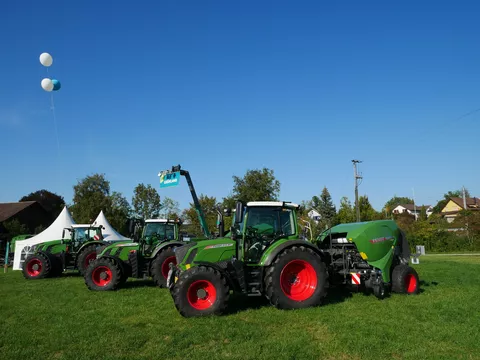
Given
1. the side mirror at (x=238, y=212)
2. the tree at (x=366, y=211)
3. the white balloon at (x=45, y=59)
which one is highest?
the white balloon at (x=45, y=59)

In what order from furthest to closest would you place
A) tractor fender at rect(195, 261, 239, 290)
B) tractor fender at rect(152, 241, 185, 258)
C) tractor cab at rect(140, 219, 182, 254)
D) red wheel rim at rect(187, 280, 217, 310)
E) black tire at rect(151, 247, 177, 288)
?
1. tractor cab at rect(140, 219, 182, 254)
2. tractor fender at rect(152, 241, 185, 258)
3. black tire at rect(151, 247, 177, 288)
4. tractor fender at rect(195, 261, 239, 290)
5. red wheel rim at rect(187, 280, 217, 310)

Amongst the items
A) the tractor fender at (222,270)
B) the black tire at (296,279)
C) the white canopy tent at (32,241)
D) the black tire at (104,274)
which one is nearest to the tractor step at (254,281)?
the black tire at (296,279)

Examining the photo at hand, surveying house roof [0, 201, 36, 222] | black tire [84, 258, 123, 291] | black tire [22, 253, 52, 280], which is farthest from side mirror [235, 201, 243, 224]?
house roof [0, 201, 36, 222]

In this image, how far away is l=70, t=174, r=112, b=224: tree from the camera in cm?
4134

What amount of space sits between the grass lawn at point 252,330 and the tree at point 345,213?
89.1ft

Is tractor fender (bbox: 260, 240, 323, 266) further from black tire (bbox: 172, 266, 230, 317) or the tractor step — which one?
black tire (bbox: 172, 266, 230, 317)

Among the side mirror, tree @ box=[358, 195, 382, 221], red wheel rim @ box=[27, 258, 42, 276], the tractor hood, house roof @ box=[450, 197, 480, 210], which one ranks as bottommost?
red wheel rim @ box=[27, 258, 42, 276]

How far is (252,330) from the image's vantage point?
6.09 m

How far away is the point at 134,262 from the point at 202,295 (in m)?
5.57

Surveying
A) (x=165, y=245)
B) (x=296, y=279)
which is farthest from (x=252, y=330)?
(x=165, y=245)

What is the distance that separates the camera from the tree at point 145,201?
41.4m

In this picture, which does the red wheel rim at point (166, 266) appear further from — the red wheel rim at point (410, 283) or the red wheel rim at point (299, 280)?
the red wheel rim at point (410, 283)

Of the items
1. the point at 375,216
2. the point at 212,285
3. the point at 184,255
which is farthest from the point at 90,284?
the point at 375,216

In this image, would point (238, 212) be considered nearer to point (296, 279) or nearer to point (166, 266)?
point (296, 279)
